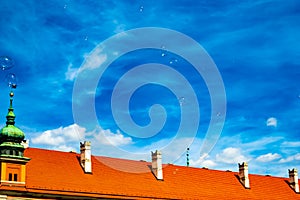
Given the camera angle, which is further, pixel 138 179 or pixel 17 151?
pixel 138 179

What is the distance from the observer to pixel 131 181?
5678 cm

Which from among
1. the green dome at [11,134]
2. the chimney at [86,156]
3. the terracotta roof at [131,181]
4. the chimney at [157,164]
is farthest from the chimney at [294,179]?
the green dome at [11,134]

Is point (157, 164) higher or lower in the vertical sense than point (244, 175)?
higher

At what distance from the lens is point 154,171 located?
60500 millimetres

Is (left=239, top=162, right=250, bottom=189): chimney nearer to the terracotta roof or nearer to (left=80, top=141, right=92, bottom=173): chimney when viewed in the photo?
the terracotta roof

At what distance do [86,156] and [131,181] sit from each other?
17.5 feet

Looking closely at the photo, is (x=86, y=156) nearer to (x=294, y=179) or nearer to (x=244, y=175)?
(x=244, y=175)

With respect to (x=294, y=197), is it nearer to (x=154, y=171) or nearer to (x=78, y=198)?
(x=154, y=171)

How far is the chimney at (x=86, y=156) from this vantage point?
5472cm

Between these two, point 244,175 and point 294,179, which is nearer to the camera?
point 244,175

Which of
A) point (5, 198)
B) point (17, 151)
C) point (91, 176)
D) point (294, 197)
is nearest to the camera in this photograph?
point (5, 198)

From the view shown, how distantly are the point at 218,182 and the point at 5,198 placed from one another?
27.1m

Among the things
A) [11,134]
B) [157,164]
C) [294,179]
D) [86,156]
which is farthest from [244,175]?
[11,134]

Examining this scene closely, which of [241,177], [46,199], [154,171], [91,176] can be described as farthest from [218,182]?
[46,199]
